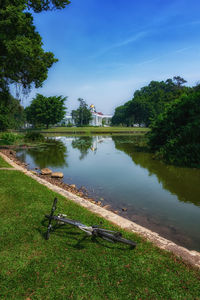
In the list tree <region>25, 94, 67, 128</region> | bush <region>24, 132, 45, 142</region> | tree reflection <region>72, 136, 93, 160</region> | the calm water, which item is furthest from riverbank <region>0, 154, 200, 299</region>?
tree <region>25, 94, 67, 128</region>

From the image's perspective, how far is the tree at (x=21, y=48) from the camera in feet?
40.8

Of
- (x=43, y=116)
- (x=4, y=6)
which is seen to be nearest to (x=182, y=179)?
(x=4, y=6)

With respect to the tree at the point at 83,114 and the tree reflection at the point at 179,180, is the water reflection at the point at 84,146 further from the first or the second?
the tree at the point at 83,114

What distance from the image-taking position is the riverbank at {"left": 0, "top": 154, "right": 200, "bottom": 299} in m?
2.94

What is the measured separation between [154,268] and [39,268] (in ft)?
6.50

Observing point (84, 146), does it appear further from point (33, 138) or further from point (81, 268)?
point (81, 268)

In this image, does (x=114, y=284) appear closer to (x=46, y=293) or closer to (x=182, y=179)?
(x=46, y=293)

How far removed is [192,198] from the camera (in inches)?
344

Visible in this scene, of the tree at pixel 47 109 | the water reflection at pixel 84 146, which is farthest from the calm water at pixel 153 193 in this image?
the tree at pixel 47 109

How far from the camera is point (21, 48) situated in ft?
40.5

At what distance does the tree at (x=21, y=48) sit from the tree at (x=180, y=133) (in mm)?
12477

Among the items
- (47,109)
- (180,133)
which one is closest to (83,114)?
(47,109)

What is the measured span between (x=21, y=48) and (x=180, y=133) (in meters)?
14.1

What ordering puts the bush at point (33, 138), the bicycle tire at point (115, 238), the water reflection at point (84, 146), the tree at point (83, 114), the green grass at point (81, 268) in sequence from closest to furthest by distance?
the green grass at point (81, 268), the bicycle tire at point (115, 238), the water reflection at point (84, 146), the bush at point (33, 138), the tree at point (83, 114)
